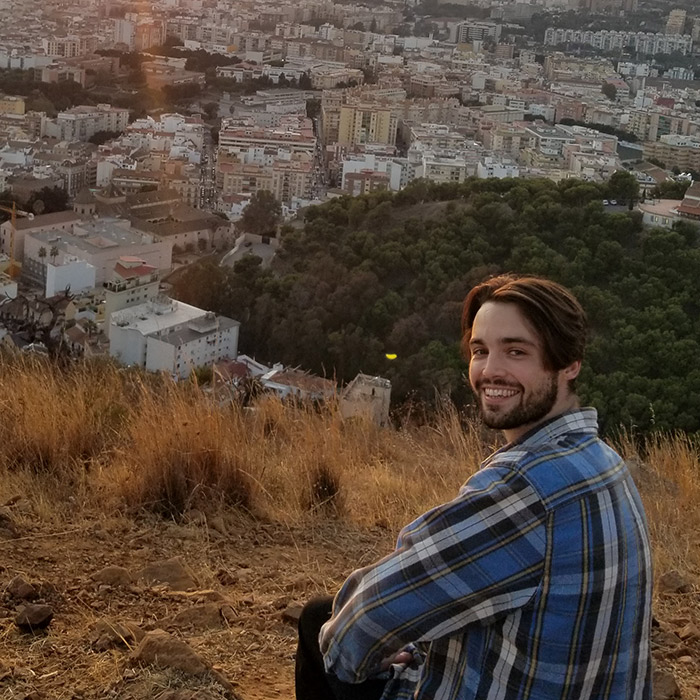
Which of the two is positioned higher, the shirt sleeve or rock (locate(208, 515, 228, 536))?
the shirt sleeve

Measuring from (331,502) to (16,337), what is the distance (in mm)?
5218

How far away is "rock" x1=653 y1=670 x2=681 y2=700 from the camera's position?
135cm

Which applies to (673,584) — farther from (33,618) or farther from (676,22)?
(676,22)

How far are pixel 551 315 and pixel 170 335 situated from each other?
31.0 feet

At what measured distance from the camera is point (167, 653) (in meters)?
1.25

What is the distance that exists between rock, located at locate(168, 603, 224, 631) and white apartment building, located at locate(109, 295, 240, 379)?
7340 mm

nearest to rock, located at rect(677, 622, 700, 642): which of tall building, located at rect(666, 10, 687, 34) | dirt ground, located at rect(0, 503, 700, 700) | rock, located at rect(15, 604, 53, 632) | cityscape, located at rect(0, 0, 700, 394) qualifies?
dirt ground, located at rect(0, 503, 700, 700)

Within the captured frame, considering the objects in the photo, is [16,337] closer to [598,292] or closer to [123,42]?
[598,292]

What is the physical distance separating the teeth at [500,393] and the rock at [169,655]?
0.54 m

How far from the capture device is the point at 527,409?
3.01ft

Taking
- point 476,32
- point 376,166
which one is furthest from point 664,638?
point 476,32

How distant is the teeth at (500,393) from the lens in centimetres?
93

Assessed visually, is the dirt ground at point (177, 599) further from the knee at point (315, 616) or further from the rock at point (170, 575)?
the knee at point (315, 616)

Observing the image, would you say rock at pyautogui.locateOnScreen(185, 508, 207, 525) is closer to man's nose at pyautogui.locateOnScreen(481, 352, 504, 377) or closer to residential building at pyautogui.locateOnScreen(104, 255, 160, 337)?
man's nose at pyautogui.locateOnScreen(481, 352, 504, 377)
